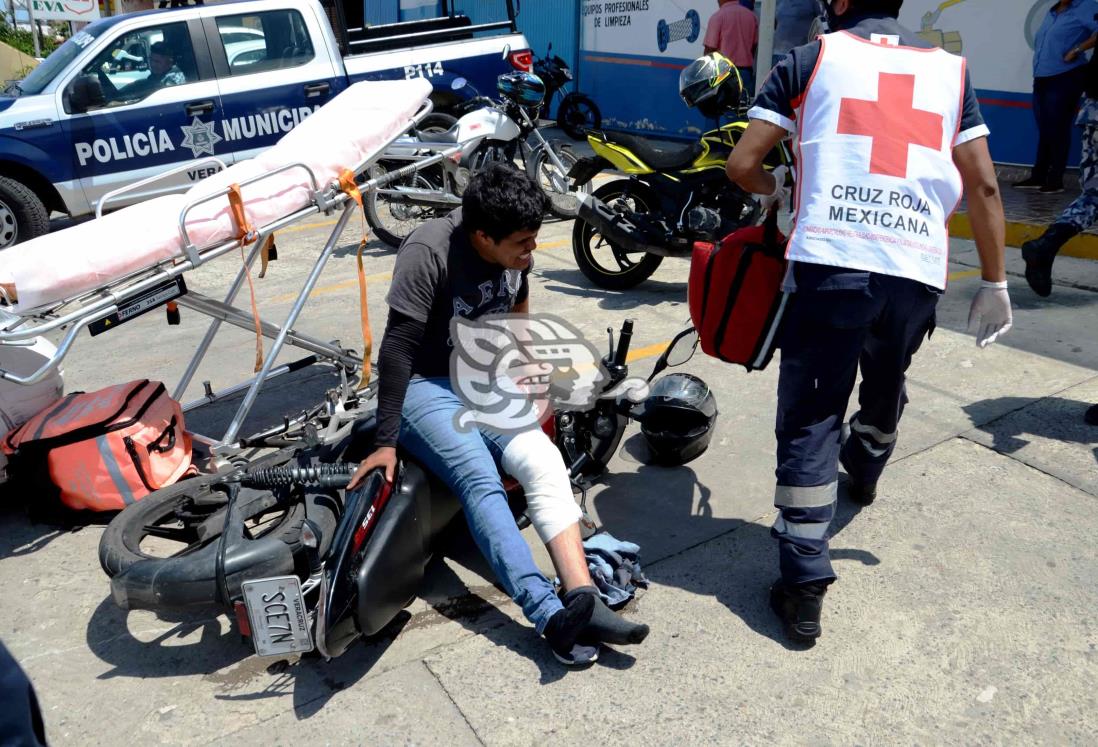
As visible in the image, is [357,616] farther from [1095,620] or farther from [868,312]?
[1095,620]

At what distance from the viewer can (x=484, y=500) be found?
2873mm

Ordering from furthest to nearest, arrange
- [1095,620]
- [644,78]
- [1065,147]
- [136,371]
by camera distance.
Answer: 1. [644,78]
2. [1065,147]
3. [136,371]
4. [1095,620]

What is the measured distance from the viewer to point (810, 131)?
269cm

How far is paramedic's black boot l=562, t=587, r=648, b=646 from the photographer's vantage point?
2717 millimetres

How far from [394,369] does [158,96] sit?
21.1ft

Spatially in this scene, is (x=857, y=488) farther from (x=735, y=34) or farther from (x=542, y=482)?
(x=735, y=34)

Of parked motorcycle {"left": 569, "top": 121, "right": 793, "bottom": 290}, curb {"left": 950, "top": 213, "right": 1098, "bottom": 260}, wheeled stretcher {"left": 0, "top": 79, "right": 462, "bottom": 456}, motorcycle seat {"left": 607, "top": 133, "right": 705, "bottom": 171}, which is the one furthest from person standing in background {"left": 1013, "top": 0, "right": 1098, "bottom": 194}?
wheeled stretcher {"left": 0, "top": 79, "right": 462, "bottom": 456}

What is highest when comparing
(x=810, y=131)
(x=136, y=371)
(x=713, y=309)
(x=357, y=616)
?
(x=810, y=131)

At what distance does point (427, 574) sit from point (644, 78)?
10.5 m

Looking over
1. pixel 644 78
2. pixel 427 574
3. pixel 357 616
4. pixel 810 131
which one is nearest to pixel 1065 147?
pixel 644 78

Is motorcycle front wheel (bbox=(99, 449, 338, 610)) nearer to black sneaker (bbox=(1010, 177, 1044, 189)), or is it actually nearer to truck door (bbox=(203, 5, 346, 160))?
truck door (bbox=(203, 5, 346, 160))

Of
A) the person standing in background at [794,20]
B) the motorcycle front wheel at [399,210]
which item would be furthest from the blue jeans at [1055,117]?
the motorcycle front wheel at [399,210]

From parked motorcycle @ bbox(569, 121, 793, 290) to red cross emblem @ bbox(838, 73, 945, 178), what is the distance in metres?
3.25

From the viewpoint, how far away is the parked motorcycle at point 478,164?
24.2ft
